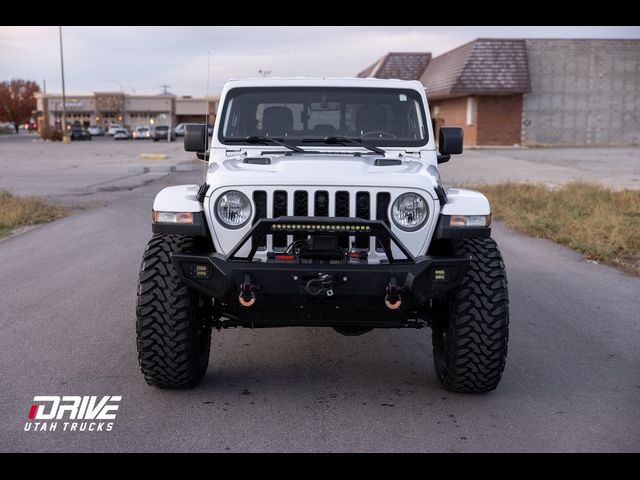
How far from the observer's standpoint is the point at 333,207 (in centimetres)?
461

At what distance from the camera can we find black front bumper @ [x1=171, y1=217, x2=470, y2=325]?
4.34 metres

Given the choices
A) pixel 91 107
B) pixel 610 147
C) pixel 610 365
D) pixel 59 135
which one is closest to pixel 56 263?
pixel 610 365

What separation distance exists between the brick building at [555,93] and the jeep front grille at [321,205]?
37.8m

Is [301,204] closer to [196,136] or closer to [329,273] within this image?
[329,273]

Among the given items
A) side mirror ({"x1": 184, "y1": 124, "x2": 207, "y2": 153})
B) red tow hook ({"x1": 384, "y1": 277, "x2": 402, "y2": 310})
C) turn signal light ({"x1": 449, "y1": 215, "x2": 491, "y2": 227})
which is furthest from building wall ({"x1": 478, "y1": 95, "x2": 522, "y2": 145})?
red tow hook ({"x1": 384, "y1": 277, "x2": 402, "y2": 310})

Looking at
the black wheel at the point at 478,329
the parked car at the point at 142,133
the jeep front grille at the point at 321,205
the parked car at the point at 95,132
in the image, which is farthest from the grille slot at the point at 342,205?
the parked car at the point at 95,132

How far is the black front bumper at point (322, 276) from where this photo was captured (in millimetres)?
4344

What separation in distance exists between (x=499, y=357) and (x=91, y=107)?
10765 cm

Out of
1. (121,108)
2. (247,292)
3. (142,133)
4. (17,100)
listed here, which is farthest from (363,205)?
(17,100)

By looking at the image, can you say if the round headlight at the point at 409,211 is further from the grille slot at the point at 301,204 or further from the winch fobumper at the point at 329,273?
the grille slot at the point at 301,204

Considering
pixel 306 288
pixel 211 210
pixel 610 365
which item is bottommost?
pixel 610 365

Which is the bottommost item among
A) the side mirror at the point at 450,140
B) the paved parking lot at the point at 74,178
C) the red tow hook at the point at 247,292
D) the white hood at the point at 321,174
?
the paved parking lot at the point at 74,178

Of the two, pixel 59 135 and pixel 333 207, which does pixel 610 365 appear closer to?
pixel 333 207

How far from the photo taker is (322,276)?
14.2 feet
